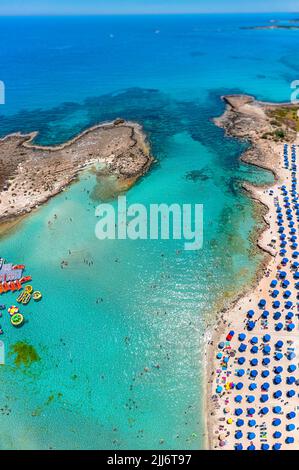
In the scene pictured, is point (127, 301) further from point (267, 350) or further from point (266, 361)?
point (266, 361)

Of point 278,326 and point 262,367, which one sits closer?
point 262,367

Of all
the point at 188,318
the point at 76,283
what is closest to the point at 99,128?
the point at 76,283

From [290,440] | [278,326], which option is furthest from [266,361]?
[290,440]

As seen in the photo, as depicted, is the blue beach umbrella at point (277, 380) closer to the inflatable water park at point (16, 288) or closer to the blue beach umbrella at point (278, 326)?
the blue beach umbrella at point (278, 326)

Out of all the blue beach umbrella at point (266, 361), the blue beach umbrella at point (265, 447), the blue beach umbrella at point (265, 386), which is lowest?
the blue beach umbrella at point (265, 447)

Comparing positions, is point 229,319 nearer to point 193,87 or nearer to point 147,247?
point 147,247

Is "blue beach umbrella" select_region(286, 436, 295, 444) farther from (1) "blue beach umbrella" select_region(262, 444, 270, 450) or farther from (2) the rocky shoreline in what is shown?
(2) the rocky shoreline

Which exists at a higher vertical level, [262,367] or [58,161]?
[58,161]

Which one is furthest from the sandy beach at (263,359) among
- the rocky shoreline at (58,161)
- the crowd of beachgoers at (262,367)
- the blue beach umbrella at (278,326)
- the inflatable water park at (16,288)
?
the rocky shoreline at (58,161)
